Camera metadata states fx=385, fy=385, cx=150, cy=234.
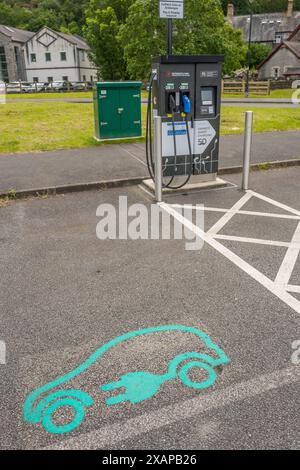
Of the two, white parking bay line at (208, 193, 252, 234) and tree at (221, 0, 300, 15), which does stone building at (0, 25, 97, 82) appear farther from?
white parking bay line at (208, 193, 252, 234)

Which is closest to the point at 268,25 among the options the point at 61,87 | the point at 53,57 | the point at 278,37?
the point at 278,37

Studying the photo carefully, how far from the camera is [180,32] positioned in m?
28.5

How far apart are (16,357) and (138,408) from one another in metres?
1.03

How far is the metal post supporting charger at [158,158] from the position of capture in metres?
5.99

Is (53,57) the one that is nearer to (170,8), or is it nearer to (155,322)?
(170,8)

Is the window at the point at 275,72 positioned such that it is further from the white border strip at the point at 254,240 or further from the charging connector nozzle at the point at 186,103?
the white border strip at the point at 254,240

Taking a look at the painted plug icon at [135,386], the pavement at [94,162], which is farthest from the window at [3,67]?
the painted plug icon at [135,386]

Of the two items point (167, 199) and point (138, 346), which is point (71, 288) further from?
point (167, 199)

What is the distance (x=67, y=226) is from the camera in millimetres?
5406

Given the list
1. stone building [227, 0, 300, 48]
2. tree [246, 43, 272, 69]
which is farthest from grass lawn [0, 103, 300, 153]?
stone building [227, 0, 300, 48]

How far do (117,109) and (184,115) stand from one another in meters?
4.64

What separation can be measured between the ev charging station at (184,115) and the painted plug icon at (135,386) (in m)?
4.08
